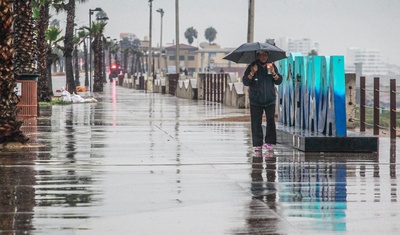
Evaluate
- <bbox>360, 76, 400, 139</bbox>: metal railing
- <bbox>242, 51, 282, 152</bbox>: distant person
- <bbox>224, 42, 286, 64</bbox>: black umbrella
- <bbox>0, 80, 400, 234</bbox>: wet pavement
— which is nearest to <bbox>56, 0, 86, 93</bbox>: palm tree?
<bbox>360, 76, 400, 139</bbox>: metal railing

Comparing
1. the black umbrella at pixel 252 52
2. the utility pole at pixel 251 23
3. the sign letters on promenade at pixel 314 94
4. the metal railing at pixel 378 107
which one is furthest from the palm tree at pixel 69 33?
the black umbrella at pixel 252 52

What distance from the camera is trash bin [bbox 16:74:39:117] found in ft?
104

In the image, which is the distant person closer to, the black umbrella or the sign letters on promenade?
the black umbrella

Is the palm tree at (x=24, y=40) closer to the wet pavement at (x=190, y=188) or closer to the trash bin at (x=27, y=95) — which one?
the trash bin at (x=27, y=95)

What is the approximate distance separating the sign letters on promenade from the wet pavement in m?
0.87

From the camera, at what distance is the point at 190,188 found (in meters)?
13.1

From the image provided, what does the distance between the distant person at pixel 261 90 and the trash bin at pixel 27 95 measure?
561 inches

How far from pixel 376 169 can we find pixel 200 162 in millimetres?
2816

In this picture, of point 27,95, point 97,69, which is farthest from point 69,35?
point 27,95

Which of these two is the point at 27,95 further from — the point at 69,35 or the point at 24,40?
the point at 69,35

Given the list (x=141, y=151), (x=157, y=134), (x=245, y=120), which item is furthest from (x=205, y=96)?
(x=141, y=151)

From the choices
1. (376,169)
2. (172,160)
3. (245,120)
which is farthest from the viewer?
(245,120)

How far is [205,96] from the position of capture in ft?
185

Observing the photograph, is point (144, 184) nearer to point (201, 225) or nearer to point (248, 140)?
point (201, 225)
